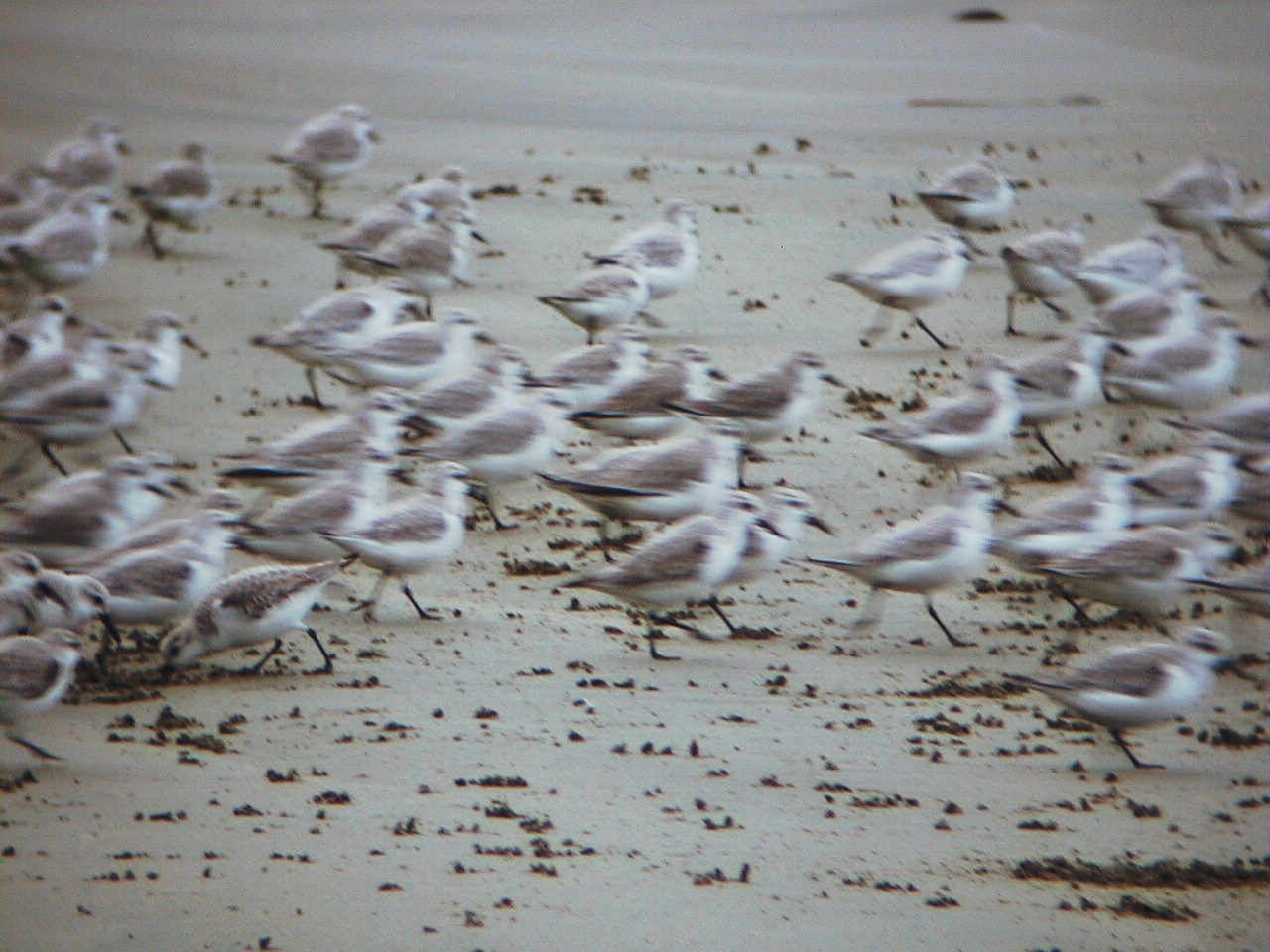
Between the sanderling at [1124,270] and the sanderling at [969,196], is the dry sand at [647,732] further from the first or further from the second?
the sanderling at [1124,270]

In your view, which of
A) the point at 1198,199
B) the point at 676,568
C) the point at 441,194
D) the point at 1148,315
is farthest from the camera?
the point at 441,194

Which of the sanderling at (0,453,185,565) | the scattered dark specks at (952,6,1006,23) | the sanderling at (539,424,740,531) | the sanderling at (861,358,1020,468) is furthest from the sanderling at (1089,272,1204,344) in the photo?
the scattered dark specks at (952,6,1006,23)

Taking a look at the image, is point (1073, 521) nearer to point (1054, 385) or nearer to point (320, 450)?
point (1054, 385)

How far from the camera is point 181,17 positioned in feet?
69.1

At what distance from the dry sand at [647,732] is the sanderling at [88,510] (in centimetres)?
103

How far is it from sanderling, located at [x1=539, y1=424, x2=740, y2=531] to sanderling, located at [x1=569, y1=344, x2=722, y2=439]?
29.0 inches

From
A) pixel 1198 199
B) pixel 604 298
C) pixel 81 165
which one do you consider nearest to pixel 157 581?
pixel 604 298

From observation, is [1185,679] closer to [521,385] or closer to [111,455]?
[521,385]

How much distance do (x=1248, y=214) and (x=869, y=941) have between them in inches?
334

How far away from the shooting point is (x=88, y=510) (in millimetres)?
7691

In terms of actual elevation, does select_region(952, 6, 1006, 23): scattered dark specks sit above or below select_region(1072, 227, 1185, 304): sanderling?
above

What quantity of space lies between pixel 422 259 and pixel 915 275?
3.14 metres

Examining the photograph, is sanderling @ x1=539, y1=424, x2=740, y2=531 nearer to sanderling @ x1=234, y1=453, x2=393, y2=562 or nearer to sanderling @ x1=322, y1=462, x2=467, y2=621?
sanderling @ x1=322, y1=462, x2=467, y2=621

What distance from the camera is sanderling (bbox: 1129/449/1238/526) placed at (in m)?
7.67
